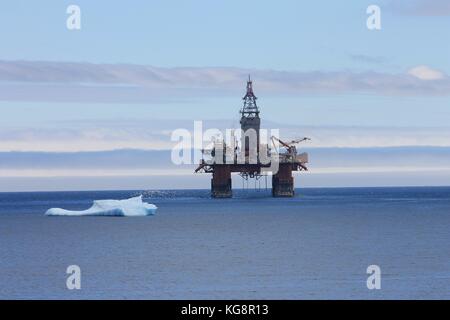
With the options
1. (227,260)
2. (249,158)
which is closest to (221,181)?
(249,158)

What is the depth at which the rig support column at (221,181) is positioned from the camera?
467 ft

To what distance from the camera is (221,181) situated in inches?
5787

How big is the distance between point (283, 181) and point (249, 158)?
12027 millimetres

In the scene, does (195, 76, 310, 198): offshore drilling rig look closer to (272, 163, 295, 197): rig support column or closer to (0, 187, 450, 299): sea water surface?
(272, 163, 295, 197): rig support column

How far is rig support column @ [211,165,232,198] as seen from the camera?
142 meters

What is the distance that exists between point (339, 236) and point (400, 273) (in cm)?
2941

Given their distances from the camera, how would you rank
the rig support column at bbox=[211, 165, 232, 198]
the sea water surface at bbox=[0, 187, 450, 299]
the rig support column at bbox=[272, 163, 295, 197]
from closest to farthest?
the sea water surface at bbox=[0, 187, 450, 299], the rig support column at bbox=[211, 165, 232, 198], the rig support column at bbox=[272, 163, 295, 197]

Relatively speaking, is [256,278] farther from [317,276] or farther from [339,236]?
[339,236]

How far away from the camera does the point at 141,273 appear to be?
5194 cm

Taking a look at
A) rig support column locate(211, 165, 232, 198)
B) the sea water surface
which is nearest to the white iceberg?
the sea water surface

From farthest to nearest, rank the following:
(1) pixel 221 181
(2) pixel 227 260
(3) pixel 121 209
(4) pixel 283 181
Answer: (4) pixel 283 181, (1) pixel 221 181, (3) pixel 121 209, (2) pixel 227 260

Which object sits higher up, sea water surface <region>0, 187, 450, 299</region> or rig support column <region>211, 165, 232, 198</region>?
rig support column <region>211, 165, 232, 198</region>

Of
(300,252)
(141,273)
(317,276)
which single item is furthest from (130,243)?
(317,276)

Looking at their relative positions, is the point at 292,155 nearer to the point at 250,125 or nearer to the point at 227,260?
the point at 250,125
